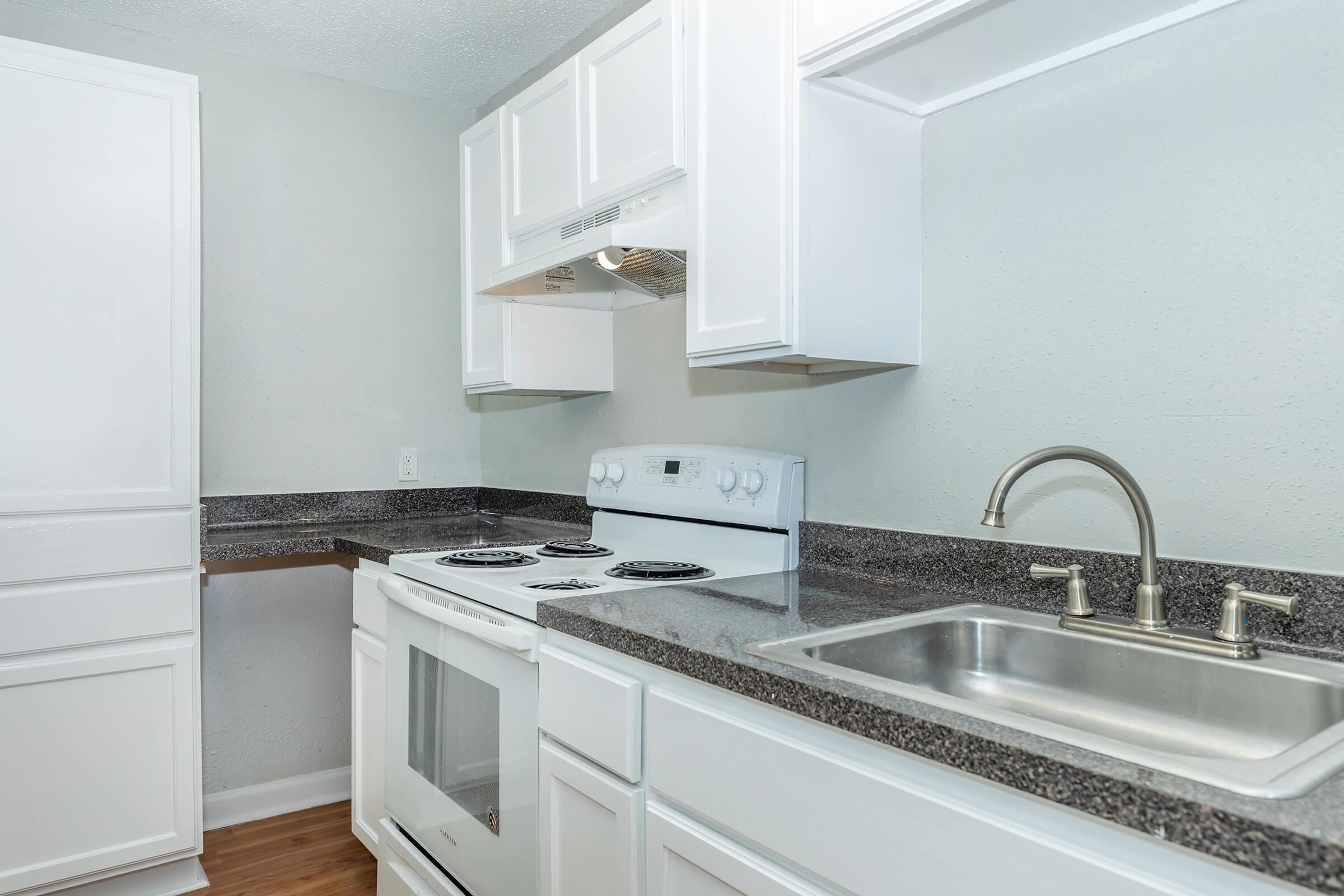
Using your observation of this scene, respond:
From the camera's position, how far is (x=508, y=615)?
1.58 meters

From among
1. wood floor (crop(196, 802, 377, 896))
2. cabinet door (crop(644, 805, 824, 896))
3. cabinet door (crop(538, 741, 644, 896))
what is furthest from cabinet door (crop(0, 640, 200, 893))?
cabinet door (crop(644, 805, 824, 896))

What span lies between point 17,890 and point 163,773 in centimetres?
35

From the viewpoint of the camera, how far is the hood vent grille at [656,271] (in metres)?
1.88

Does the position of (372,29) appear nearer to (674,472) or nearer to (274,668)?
(674,472)

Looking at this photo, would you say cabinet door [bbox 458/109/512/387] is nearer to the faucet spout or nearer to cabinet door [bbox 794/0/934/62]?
cabinet door [bbox 794/0/934/62]

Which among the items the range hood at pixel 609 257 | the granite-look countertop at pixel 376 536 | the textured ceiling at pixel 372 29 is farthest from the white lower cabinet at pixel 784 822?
the textured ceiling at pixel 372 29

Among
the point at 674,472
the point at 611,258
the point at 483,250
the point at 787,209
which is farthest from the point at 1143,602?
the point at 483,250

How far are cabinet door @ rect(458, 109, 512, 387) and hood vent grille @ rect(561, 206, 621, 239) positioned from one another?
1.03 ft

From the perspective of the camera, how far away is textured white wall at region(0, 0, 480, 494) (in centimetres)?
264

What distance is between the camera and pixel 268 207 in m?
2.74

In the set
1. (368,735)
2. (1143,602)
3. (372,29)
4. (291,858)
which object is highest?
(372,29)

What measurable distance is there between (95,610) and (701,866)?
170cm

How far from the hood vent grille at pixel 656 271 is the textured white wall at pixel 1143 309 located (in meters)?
0.48

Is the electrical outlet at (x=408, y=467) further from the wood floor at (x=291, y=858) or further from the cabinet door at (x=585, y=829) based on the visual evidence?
the cabinet door at (x=585, y=829)
